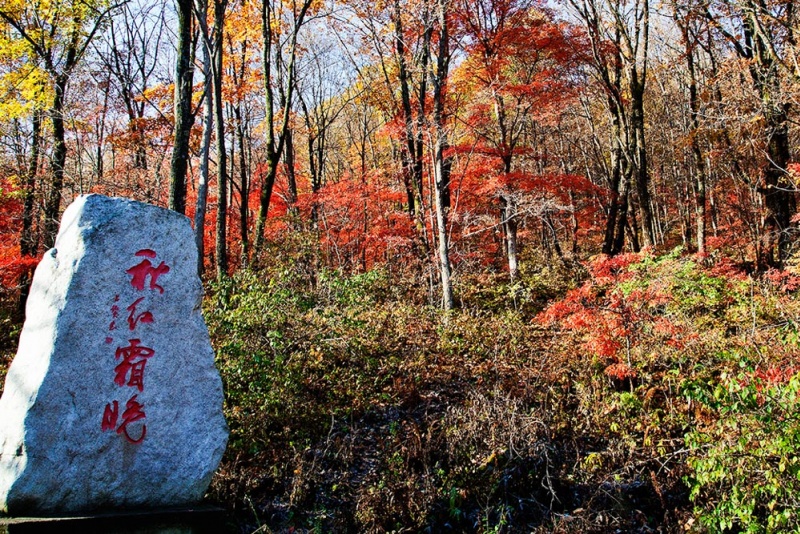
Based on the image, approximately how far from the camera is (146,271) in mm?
3689

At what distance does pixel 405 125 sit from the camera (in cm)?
1121

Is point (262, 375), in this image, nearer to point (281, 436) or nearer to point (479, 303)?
→ point (281, 436)

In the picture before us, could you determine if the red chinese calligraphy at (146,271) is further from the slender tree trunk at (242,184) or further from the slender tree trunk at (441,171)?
the slender tree trunk at (242,184)

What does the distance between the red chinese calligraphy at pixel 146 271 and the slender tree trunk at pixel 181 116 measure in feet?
14.5

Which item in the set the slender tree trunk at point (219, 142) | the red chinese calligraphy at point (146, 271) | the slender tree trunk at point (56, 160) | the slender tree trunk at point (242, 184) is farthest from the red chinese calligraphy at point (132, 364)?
the slender tree trunk at point (56, 160)

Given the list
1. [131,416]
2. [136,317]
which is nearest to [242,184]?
[136,317]

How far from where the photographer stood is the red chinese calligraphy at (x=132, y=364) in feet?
11.5

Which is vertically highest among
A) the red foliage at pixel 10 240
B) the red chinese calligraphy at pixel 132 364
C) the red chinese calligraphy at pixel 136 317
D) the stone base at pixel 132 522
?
the red foliage at pixel 10 240

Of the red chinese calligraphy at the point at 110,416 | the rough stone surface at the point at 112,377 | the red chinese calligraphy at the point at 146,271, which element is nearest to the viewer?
the rough stone surface at the point at 112,377

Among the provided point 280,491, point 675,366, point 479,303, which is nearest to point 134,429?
point 280,491

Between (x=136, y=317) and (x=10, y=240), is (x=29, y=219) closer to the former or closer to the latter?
(x=10, y=240)

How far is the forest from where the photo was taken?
483cm

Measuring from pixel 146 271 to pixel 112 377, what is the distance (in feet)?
2.53

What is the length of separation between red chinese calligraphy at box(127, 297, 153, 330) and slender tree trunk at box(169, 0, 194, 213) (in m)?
4.56
